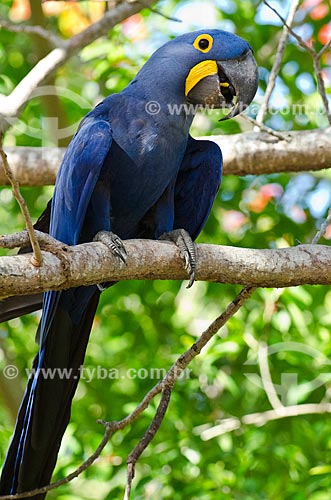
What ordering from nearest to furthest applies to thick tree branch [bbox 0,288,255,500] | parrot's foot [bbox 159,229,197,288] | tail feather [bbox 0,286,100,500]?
thick tree branch [bbox 0,288,255,500] < parrot's foot [bbox 159,229,197,288] < tail feather [bbox 0,286,100,500]

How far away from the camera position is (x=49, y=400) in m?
3.02

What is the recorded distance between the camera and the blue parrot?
9.77 feet

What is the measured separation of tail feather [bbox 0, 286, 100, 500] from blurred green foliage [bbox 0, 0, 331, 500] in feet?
1.24

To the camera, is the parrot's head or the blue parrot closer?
the blue parrot

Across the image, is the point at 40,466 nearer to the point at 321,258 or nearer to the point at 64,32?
the point at 321,258

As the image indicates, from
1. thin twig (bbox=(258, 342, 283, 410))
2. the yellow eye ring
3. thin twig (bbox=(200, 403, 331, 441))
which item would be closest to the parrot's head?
the yellow eye ring

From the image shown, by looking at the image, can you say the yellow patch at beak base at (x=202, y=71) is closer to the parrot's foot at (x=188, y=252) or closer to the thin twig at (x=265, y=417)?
the parrot's foot at (x=188, y=252)

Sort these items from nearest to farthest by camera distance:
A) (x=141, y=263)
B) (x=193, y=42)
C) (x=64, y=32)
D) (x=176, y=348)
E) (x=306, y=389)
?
(x=141, y=263)
(x=193, y=42)
(x=306, y=389)
(x=176, y=348)
(x=64, y=32)

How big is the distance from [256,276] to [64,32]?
307 cm

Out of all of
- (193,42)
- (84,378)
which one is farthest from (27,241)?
(84,378)

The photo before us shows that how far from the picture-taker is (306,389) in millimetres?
3479

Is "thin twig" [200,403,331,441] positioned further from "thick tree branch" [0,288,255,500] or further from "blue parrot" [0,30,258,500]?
"thick tree branch" [0,288,255,500]

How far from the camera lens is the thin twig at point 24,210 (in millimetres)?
1983

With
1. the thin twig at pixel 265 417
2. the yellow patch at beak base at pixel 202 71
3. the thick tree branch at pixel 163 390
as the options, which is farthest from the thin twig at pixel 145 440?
the yellow patch at beak base at pixel 202 71
